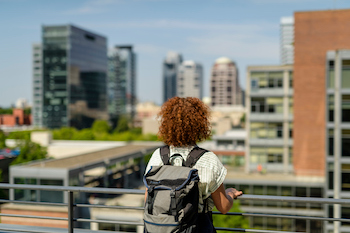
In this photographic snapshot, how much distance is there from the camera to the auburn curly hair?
259cm

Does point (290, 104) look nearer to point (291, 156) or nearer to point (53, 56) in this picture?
point (291, 156)

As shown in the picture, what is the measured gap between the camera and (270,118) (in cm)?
3397

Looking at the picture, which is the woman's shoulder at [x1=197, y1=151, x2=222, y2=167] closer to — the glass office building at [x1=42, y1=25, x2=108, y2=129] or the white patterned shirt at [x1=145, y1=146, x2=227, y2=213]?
the white patterned shirt at [x1=145, y1=146, x2=227, y2=213]

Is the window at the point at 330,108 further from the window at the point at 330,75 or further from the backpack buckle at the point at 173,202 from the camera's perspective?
the backpack buckle at the point at 173,202

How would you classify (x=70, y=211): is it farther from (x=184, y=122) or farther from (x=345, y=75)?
(x=345, y=75)

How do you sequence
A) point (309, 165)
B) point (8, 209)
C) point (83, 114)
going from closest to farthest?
point (8, 209)
point (309, 165)
point (83, 114)

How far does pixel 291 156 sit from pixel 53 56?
298 feet

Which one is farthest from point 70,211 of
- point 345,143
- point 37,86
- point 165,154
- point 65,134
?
point 37,86

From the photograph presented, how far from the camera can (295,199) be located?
311cm

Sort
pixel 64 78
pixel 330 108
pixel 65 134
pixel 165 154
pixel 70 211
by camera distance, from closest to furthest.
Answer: pixel 165 154 < pixel 70 211 < pixel 330 108 < pixel 65 134 < pixel 64 78

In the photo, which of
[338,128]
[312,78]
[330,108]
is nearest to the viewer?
[338,128]

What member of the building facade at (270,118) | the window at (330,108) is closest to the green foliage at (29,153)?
the building facade at (270,118)

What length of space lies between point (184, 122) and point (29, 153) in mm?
43194

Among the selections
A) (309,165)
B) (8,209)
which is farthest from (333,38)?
(8,209)
